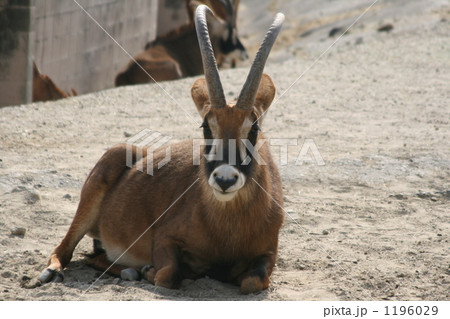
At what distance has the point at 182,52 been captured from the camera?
65.5ft

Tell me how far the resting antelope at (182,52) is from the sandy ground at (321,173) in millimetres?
2343

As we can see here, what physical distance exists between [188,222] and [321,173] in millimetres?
3303

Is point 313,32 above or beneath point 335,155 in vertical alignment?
above

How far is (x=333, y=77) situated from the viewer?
→ 15.4 metres

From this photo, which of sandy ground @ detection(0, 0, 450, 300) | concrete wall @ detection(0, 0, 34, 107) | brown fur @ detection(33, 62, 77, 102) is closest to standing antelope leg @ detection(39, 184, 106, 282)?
sandy ground @ detection(0, 0, 450, 300)

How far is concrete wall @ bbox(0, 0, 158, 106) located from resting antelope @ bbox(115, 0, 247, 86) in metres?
0.28

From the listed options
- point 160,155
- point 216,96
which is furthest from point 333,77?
point 216,96

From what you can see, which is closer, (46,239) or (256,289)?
(256,289)

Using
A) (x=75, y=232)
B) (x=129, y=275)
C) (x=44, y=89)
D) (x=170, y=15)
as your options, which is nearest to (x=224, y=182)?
(x=129, y=275)

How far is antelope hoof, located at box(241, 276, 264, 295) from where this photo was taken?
6.43 m

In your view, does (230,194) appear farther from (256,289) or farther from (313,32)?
(313,32)

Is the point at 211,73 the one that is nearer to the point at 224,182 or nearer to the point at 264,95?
the point at 264,95
